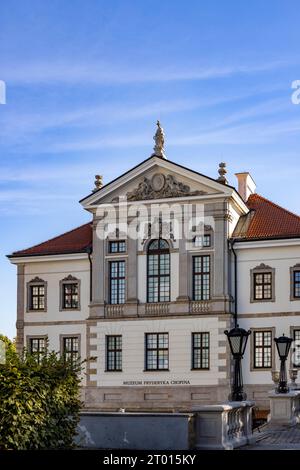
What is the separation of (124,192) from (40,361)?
32.0m

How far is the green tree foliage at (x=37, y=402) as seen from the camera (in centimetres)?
1485

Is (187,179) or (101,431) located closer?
(101,431)

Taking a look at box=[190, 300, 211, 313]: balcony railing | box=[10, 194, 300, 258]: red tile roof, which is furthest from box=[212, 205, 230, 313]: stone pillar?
box=[10, 194, 300, 258]: red tile roof

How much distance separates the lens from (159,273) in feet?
156

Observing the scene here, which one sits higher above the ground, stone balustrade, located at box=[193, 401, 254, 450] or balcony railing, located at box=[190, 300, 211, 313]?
balcony railing, located at box=[190, 300, 211, 313]

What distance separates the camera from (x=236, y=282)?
47.0 meters

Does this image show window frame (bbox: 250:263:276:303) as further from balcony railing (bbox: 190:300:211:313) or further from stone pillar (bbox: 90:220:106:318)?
stone pillar (bbox: 90:220:106:318)

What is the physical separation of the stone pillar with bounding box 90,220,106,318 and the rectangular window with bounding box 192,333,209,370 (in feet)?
17.3

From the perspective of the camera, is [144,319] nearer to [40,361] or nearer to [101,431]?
[101,431]

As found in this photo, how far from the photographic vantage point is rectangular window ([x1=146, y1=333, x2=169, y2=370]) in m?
47.2
